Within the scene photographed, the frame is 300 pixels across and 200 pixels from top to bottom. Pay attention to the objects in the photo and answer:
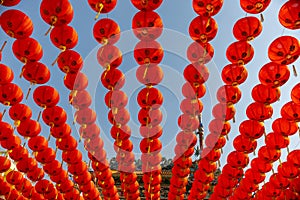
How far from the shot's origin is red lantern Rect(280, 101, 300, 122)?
231 inches

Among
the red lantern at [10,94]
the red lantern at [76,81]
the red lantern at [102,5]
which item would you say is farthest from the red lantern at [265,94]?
the red lantern at [10,94]

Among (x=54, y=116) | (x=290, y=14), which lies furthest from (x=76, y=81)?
(x=290, y=14)

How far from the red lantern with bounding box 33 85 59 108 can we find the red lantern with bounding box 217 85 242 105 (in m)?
3.24

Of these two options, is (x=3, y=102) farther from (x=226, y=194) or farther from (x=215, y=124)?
(x=226, y=194)

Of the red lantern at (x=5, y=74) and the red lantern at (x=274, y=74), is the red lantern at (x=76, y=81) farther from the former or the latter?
the red lantern at (x=274, y=74)

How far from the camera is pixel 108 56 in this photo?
507cm

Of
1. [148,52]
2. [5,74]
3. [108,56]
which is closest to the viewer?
[148,52]

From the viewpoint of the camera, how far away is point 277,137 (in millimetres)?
6648

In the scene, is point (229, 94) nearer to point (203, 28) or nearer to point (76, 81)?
point (203, 28)

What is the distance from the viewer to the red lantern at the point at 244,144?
6.88 m

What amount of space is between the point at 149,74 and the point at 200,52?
0.94 m

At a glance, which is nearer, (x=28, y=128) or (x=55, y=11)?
(x=55, y=11)

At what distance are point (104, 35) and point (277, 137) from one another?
14.2 ft

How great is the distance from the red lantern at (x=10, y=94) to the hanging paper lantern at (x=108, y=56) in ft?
6.28
